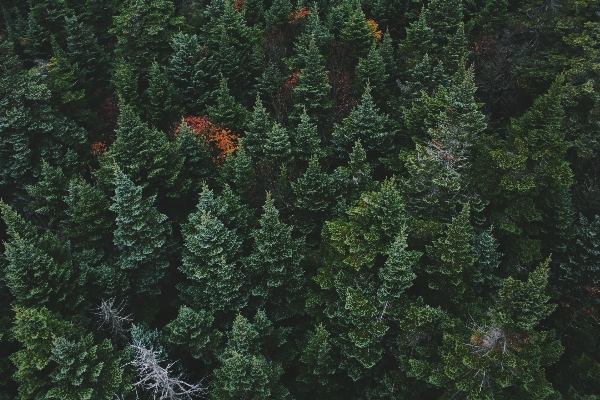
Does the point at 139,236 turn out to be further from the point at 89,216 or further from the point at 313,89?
the point at 313,89

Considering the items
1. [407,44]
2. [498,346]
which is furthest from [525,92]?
[498,346]

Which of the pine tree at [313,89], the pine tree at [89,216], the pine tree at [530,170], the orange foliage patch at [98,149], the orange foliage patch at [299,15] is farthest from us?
the orange foliage patch at [299,15]

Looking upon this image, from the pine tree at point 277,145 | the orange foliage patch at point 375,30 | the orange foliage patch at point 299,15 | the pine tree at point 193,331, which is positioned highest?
the orange foliage patch at point 299,15

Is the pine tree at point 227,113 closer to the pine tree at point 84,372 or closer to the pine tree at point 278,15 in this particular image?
the pine tree at point 278,15

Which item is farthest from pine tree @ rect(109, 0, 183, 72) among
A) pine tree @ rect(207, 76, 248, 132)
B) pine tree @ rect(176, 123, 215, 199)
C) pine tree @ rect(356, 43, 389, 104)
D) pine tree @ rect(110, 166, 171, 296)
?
pine tree @ rect(356, 43, 389, 104)

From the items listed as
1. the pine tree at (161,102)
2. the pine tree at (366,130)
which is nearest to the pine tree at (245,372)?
the pine tree at (366,130)

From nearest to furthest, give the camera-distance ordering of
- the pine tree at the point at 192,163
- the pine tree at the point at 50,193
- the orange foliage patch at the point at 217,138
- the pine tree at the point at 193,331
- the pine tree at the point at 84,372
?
the pine tree at the point at 84,372 < the pine tree at the point at 193,331 < the pine tree at the point at 50,193 < the pine tree at the point at 192,163 < the orange foliage patch at the point at 217,138

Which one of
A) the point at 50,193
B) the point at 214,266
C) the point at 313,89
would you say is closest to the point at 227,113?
the point at 313,89
